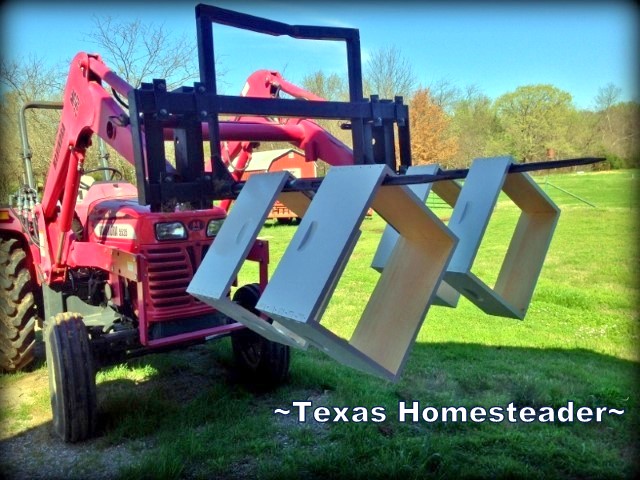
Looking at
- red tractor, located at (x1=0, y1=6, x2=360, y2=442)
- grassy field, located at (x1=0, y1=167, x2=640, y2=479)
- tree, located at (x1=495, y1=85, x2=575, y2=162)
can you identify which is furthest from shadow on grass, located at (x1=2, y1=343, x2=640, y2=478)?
tree, located at (x1=495, y1=85, x2=575, y2=162)

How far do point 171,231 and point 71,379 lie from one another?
3.24 feet

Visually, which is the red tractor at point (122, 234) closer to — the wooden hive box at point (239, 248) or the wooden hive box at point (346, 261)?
the wooden hive box at point (239, 248)

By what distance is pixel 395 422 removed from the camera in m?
3.31

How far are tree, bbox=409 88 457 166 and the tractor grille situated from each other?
1794 centimetres

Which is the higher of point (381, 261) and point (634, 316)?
point (381, 261)

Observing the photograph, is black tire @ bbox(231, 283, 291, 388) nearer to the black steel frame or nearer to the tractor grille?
the tractor grille

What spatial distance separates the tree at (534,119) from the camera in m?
24.2

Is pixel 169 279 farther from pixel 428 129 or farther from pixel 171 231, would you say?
pixel 428 129

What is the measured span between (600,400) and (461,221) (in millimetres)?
2217

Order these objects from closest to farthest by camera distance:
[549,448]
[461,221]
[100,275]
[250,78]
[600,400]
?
[461,221] → [549,448] → [250,78] → [600,400] → [100,275]

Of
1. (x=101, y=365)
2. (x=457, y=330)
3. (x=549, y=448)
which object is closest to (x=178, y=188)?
(x=101, y=365)

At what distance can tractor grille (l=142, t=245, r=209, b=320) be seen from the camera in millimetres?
3195

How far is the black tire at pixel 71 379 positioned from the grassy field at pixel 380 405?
0.41 feet

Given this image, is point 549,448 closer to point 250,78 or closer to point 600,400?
point 600,400
